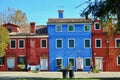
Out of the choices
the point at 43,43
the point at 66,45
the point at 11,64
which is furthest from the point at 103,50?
the point at 11,64

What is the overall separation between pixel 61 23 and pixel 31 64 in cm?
850

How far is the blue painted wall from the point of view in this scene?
200 ft

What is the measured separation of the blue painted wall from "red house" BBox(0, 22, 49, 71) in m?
1.01

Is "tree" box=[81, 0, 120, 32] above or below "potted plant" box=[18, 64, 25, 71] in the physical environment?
above

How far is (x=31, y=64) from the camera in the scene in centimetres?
6159

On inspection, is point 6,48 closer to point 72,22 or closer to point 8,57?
point 8,57

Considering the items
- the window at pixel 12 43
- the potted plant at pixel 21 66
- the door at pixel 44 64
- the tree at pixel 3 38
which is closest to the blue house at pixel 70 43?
the door at pixel 44 64

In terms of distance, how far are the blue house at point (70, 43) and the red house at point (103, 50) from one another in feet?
3.24

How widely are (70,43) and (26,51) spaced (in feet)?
24.6

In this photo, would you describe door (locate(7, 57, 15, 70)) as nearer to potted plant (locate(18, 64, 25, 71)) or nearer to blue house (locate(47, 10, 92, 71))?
potted plant (locate(18, 64, 25, 71))

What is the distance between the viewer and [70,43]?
61.4m

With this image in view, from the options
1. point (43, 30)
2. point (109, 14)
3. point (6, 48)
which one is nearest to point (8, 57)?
point (6, 48)

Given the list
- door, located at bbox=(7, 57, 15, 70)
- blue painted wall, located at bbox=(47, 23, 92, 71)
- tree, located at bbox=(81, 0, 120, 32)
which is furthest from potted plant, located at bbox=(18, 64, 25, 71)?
tree, located at bbox=(81, 0, 120, 32)

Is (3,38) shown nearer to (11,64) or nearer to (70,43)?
(11,64)
